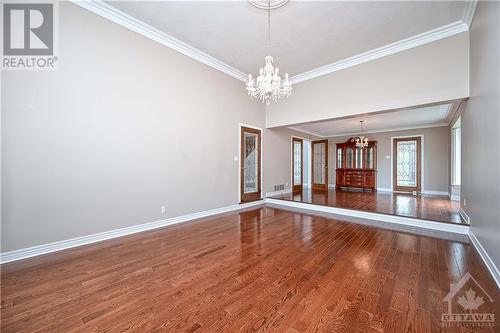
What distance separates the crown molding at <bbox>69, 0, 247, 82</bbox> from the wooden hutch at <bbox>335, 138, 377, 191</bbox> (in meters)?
6.76

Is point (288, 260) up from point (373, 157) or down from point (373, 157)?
down

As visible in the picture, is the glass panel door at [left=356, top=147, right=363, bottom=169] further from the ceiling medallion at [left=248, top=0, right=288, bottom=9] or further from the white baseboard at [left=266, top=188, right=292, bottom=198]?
the ceiling medallion at [left=248, top=0, right=288, bottom=9]

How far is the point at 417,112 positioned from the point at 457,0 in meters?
3.83

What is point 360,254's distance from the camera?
266 centimetres

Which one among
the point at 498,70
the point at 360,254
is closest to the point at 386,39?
the point at 498,70

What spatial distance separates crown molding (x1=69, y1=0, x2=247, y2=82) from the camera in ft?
9.73

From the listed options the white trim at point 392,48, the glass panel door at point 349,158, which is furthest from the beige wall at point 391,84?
the glass panel door at point 349,158

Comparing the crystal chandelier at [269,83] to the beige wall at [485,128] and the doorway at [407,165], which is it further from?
the doorway at [407,165]

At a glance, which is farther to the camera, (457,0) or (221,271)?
(457,0)

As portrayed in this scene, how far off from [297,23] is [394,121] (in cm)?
590

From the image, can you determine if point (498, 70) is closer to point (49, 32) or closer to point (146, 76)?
point (146, 76)

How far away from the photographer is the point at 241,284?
199 cm

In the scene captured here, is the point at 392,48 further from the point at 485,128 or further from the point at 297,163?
the point at 297,163

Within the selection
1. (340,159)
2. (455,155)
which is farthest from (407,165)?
(340,159)
